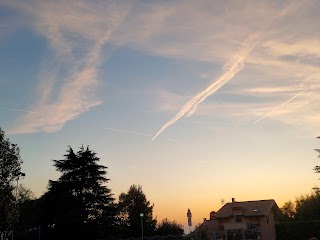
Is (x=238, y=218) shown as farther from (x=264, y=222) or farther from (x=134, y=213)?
(x=134, y=213)

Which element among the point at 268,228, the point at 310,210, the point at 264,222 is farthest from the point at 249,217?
the point at 310,210

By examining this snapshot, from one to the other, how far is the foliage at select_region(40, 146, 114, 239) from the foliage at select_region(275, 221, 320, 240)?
26.9 m

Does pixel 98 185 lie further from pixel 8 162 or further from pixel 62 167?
pixel 8 162

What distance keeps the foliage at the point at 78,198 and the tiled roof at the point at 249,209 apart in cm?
1975

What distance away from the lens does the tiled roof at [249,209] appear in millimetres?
63394

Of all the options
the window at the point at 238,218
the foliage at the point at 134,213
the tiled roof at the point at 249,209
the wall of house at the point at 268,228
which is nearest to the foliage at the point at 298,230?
the wall of house at the point at 268,228

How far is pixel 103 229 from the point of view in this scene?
61719 millimetres

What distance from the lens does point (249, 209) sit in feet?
216

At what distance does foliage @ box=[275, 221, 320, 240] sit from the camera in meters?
52.0

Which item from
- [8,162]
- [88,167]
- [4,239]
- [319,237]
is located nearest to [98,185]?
[88,167]

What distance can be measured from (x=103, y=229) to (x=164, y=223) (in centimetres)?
1358

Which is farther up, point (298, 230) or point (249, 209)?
point (249, 209)

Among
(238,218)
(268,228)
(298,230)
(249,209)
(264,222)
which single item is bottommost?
(298,230)

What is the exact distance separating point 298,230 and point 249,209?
505 inches
